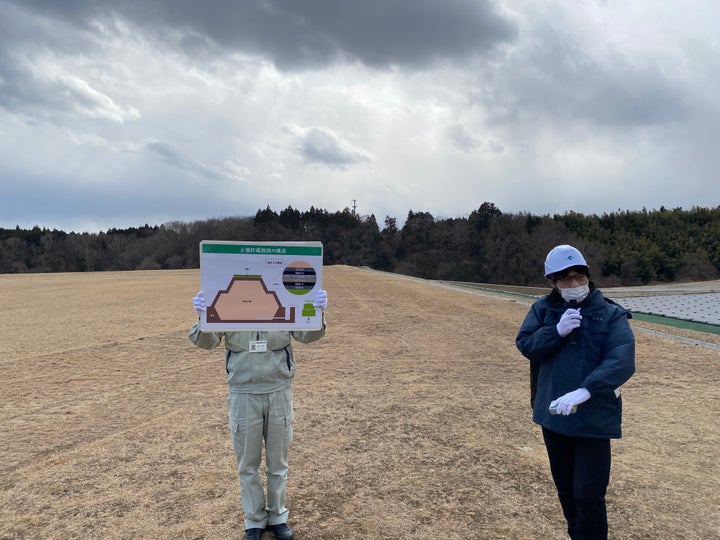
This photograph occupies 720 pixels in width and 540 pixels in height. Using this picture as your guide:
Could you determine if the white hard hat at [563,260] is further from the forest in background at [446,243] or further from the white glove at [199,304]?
the forest in background at [446,243]

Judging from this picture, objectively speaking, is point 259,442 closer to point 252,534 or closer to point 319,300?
point 252,534

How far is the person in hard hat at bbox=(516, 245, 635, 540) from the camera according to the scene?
2.64 m

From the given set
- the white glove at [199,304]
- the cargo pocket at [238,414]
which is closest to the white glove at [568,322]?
the cargo pocket at [238,414]


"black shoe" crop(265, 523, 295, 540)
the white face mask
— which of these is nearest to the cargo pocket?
"black shoe" crop(265, 523, 295, 540)

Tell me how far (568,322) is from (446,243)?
3580 inches

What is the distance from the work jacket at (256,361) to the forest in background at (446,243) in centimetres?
6687

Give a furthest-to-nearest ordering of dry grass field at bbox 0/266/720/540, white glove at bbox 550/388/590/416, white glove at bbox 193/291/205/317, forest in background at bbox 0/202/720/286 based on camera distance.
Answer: forest in background at bbox 0/202/720/286 < dry grass field at bbox 0/266/720/540 < white glove at bbox 193/291/205/317 < white glove at bbox 550/388/590/416

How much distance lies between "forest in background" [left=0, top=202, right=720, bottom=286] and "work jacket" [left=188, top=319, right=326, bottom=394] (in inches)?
2633

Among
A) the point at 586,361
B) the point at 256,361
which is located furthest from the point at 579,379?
the point at 256,361

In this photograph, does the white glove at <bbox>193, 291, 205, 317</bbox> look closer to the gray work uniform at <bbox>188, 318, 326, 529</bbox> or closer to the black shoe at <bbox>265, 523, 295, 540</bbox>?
the gray work uniform at <bbox>188, 318, 326, 529</bbox>

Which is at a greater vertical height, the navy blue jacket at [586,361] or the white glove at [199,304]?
the white glove at [199,304]

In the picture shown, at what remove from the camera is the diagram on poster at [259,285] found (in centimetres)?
318

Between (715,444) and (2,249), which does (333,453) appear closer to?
(715,444)

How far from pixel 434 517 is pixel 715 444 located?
11.7 ft
